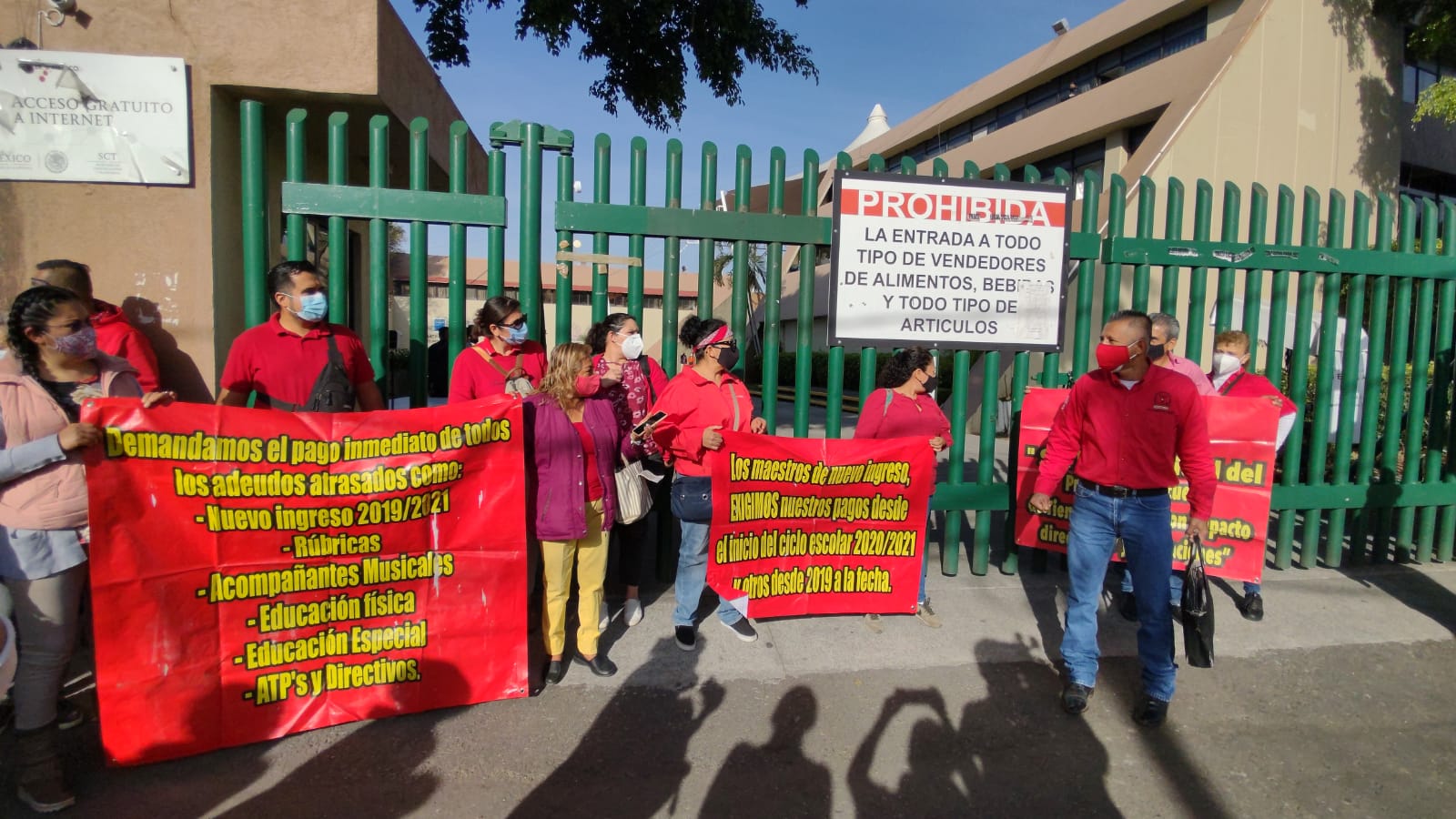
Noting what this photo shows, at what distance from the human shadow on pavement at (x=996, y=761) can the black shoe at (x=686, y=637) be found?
104 cm

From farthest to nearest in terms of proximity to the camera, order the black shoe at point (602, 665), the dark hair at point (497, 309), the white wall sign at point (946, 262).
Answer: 1. the white wall sign at point (946, 262)
2. the dark hair at point (497, 309)
3. the black shoe at point (602, 665)

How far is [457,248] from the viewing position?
4215mm

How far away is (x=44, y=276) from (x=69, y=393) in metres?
0.92

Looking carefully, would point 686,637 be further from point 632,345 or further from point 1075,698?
point 1075,698

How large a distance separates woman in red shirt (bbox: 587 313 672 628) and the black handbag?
8.40 feet

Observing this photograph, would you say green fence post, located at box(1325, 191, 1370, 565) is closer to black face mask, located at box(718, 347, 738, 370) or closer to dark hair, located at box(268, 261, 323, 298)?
black face mask, located at box(718, 347, 738, 370)

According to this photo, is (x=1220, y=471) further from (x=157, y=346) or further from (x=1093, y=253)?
(x=157, y=346)

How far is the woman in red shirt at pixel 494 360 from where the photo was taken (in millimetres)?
4066

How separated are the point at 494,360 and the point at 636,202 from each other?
119 cm

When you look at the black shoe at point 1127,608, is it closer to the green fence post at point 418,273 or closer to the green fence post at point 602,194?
the green fence post at point 602,194

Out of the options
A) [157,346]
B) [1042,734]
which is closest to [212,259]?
[157,346]

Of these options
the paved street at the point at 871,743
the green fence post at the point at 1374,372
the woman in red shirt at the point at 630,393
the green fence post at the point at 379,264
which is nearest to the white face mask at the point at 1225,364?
the green fence post at the point at 1374,372

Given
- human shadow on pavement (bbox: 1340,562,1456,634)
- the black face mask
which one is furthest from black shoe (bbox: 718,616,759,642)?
human shadow on pavement (bbox: 1340,562,1456,634)

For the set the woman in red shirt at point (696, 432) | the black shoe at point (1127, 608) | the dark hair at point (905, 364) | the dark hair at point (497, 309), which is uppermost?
the dark hair at point (497, 309)
